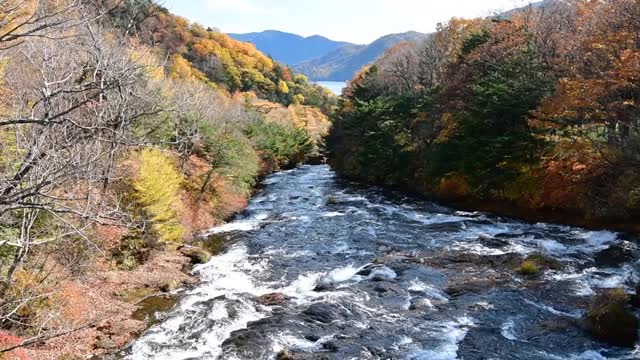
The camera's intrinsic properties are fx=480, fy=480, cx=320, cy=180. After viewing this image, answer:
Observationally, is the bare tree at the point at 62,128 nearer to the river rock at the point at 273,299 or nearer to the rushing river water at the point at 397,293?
the rushing river water at the point at 397,293

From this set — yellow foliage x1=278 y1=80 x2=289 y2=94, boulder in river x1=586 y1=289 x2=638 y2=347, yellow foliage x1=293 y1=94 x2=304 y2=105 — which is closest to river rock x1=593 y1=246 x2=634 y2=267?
boulder in river x1=586 y1=289 x2=638 y2=347

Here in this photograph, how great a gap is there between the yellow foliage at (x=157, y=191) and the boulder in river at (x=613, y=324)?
Result: 16.6 m

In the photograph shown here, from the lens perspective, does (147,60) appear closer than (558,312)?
No

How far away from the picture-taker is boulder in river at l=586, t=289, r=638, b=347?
543 inches

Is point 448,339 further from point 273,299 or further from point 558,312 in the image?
point 273,299

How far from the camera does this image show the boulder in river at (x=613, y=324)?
1379 centimetres

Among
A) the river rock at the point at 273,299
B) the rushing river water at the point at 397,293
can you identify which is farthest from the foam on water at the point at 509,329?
the river rock at the point at 273,299

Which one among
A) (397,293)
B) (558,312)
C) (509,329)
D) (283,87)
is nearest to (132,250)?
(397,293)

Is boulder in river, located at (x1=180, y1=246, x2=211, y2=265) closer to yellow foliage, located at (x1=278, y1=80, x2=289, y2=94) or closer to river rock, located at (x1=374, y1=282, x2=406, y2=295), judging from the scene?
river rock, located at (x1=374, y1=282, x2=406, y2=295)

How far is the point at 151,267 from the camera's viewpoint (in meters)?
20.9

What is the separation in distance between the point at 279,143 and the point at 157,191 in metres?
44.7

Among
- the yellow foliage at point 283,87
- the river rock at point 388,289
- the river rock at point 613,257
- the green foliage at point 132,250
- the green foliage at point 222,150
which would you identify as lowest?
the river rock at point 613,257

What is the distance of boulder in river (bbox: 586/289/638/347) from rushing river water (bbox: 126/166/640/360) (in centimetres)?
43

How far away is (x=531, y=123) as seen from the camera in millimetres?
29703
